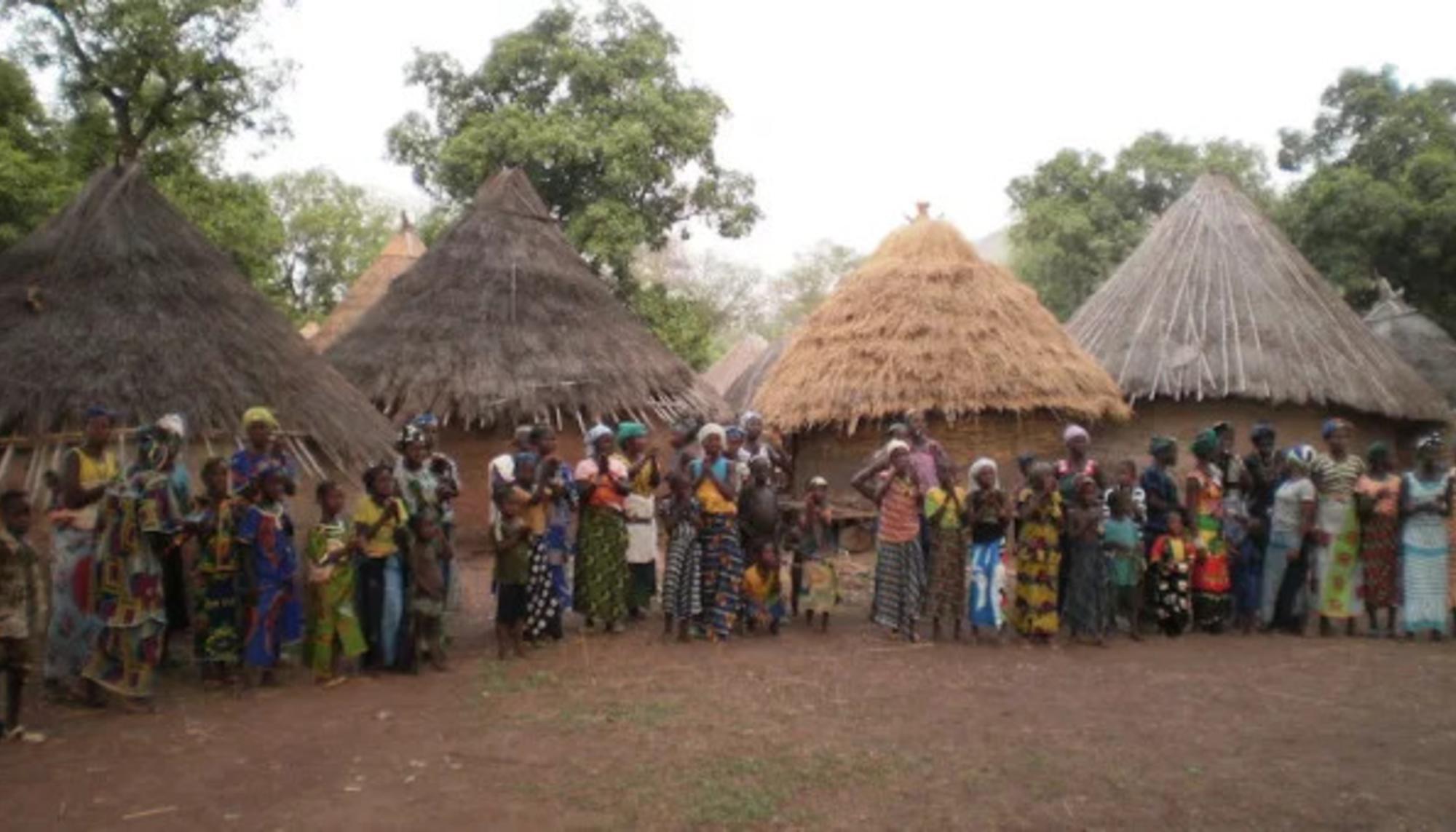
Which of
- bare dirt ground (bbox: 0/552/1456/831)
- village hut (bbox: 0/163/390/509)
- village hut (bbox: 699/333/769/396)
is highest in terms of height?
village hut (bbox: 699/333/769/396)

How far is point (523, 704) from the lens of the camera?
5.84 metres

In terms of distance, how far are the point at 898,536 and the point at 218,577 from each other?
165 inches

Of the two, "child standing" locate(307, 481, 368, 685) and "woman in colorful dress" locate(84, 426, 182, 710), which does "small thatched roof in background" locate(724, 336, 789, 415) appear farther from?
"woman in colorful dress" locate(84, 426, 182, 710)

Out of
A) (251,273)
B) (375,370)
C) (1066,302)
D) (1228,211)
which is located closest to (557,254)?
(375,370)

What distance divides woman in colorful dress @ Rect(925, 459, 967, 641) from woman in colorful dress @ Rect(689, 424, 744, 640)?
1.34 m

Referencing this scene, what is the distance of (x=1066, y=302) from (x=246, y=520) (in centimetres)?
2357

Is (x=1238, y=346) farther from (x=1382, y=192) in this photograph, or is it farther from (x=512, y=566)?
(x=512, y=566)

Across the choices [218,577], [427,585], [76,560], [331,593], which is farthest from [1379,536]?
[76,560]

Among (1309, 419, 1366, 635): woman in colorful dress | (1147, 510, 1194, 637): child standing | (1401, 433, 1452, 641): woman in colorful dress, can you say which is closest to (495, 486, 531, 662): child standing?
(1147, 510, 1194, 637): child standing

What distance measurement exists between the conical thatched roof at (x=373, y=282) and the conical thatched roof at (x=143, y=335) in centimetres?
1229

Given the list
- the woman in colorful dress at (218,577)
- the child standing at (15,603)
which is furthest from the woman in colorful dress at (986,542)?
the child standing at (15,603)

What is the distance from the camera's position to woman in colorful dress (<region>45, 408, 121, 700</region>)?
5949 millimetres

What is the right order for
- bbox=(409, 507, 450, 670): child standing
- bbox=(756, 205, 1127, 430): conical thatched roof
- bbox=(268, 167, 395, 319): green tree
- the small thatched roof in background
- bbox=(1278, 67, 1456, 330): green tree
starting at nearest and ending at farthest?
bbox=(409, 507, 450, 670): child standing → bbox=(756, 205, 1127, 430): conical thatched roof → bbox=(1278, 67, 1456, 330): green tree → the small thatched roof in background → bbox=(268, 167, 395, 319): green tree

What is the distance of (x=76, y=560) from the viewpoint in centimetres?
597
